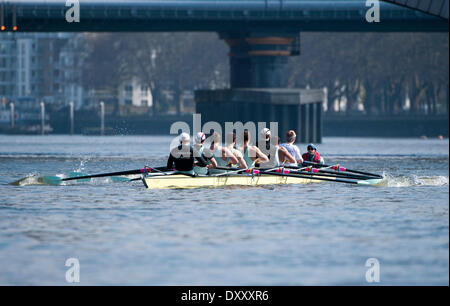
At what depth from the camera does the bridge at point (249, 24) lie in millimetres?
65375

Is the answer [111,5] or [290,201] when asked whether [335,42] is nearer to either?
[111,5]

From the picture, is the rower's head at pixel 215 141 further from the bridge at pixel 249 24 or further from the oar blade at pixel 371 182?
the bridge at pixel 249 24

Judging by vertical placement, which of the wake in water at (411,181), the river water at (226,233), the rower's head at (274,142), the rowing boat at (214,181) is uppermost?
the rower's head at (274,142)

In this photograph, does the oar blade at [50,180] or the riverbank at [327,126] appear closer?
the oar blade at [50,180]

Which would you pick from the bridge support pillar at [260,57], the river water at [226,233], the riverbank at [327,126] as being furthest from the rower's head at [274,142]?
the riverbank at [327,126]

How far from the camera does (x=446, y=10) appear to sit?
2666cm


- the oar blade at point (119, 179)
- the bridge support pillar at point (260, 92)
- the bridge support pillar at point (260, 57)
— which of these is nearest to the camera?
the oar blade at point (119, 179)

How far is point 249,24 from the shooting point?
69.0 m

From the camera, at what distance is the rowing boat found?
30.0m

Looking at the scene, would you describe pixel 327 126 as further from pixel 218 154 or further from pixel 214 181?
pixel 214 181

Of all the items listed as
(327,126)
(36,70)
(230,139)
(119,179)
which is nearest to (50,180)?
(119,179)

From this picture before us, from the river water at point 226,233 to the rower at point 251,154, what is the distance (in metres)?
0.95

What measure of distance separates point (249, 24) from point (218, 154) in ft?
126

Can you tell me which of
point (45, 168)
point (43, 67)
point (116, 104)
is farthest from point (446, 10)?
point (43, 67)
